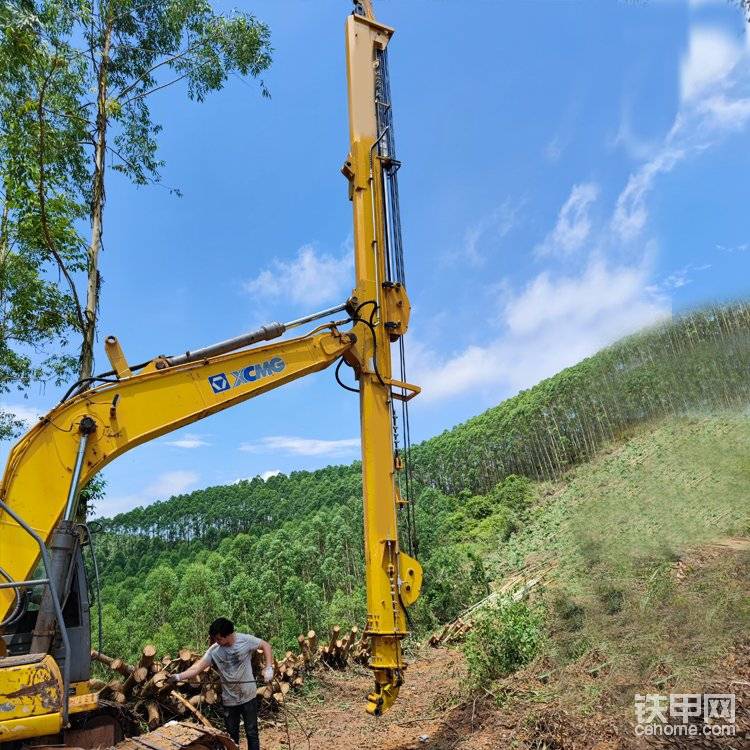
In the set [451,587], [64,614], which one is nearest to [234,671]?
[64,614]

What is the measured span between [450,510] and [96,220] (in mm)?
32791

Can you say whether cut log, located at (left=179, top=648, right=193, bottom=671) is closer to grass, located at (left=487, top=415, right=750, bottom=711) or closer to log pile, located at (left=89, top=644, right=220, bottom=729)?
log pile, located at (left=89, top=644, right=220, bottom=729)

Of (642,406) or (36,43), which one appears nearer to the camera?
(36,43)

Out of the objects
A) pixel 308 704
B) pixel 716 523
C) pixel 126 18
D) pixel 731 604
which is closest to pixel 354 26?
pixel 126 18

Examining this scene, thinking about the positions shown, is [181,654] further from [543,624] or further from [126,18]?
[126,18]

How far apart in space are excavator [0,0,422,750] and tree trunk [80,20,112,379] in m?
4.27

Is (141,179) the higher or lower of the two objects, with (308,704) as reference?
higher

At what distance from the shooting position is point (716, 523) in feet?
32.6

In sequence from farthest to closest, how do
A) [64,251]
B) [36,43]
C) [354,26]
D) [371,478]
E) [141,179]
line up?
[141,179]
[64,251]
[36,43]
[354,26]
[371,478]

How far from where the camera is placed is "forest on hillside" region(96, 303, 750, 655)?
58.2ft

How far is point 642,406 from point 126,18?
28.4 m

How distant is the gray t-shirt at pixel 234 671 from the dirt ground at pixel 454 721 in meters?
1.95

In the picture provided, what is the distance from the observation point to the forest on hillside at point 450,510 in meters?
17.7

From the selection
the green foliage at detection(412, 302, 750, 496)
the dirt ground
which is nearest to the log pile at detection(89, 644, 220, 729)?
the dirt ground
